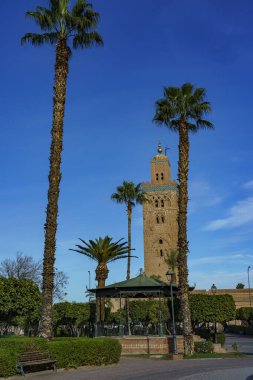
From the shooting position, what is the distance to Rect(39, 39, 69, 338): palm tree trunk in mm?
17703

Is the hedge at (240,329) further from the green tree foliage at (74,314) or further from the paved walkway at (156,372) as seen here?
the paved walkway at (156,372)

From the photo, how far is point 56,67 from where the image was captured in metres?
20.8

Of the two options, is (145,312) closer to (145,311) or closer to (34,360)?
(145,311)

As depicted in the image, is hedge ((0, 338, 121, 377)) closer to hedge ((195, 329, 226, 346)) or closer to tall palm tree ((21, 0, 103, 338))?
tall palm tree ((21, 0, 103, 338))

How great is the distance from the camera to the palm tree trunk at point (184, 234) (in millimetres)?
22969

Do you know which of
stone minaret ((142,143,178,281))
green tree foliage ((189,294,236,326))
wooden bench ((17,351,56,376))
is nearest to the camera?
wooden bench ((17,351,56,376))

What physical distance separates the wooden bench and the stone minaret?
7414cm

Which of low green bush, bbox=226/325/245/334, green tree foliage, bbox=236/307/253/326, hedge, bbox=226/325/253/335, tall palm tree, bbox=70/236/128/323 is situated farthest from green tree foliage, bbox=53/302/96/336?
low green bush, bbox=226/325/245/334

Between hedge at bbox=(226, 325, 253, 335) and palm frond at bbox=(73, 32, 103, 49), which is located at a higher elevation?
palm frond at bbox=(73, 32, 103, 49)

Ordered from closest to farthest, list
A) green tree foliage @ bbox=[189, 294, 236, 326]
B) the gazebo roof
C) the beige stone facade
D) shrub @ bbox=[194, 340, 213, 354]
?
1. shrub @ bbox=[194, 340, 213, 354]
2. the gazebo roof
3. green tree foliage @ bbox=[189, 294, 236, 326]
4. the beige stone facade

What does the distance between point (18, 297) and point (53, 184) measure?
769 cm

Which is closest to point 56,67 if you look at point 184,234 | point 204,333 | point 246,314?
point 184,234

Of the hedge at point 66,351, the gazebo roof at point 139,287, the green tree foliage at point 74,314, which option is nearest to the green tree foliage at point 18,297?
the gazebo roof at point 139,287

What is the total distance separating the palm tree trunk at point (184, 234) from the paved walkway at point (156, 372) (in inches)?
158
